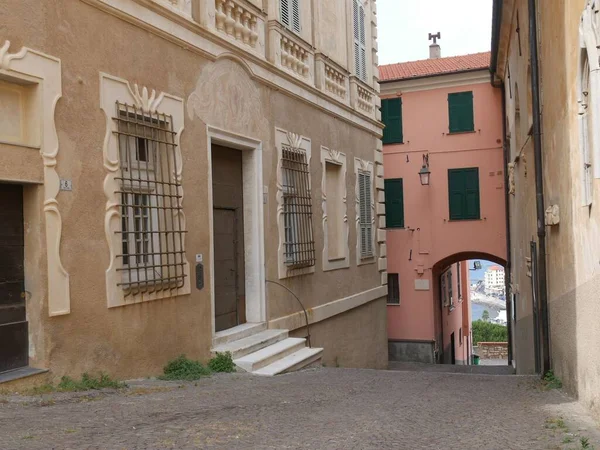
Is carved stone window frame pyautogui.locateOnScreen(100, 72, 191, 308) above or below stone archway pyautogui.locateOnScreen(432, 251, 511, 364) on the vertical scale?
above

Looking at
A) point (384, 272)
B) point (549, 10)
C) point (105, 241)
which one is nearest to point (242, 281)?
point (105, 241)

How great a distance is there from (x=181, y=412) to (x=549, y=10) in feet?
19.5

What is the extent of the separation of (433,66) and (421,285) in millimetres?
7354

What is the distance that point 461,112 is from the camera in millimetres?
20344

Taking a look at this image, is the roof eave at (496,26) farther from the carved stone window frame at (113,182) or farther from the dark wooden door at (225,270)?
the carved stone window frame at (113,182)

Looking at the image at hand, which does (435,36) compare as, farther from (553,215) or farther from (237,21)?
(553,215)

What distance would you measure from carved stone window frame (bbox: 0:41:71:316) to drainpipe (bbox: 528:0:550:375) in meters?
5.93

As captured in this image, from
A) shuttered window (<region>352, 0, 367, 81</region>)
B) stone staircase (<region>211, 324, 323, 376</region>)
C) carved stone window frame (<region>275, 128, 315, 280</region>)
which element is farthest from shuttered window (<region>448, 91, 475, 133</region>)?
stone staircase (<region>211, 324, 323, 376</region>)

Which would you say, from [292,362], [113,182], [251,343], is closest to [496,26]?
[292,362]

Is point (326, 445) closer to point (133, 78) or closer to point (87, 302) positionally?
point (87, 302)

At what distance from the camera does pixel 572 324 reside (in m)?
6.72

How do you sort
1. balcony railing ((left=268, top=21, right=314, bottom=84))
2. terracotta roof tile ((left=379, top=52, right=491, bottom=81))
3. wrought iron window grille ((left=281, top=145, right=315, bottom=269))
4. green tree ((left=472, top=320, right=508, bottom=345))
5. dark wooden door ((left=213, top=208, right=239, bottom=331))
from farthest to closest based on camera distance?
1. green tree ((left=472, top=320, right=508, bottom=345))
2. terracotta roof tile ((left=379, top=52, right=491, bottom=81))
3. wrought iron window grille ((left=281, top=145, right=315, bottom=269))
4. balcony railing ((left=268, top=21, right=314, bottom=84))
5. dark wooden door ((left=213, top=208, right=239, bottom=331))

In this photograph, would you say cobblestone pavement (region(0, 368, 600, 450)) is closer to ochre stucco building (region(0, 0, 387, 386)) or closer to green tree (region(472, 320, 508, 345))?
ochre stucco building (region(0, 0, 387, 386))

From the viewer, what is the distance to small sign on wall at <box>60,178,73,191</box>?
620 centimetres
